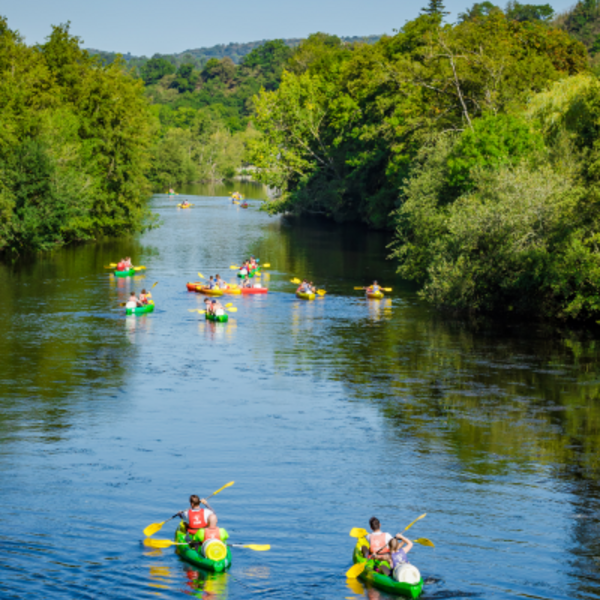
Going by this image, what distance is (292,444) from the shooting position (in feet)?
82.3

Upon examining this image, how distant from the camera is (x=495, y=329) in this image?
4294cm

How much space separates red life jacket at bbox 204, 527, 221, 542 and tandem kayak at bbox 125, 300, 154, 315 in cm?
2799

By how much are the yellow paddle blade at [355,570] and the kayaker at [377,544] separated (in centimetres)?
30

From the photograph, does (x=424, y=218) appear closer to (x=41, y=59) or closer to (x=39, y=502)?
(x=39, y=502)

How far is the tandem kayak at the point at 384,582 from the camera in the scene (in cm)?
1584

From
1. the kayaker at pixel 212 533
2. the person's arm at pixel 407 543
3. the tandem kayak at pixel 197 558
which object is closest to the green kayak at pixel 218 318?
the tandem kayak at pixel 197 558

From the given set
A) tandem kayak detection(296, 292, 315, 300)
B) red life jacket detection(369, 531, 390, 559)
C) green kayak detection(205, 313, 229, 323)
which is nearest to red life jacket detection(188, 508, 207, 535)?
red life jacket detection(369, 531, 390, 559)

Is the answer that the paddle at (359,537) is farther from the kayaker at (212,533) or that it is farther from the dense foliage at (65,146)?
the dense foliage at (65,146)

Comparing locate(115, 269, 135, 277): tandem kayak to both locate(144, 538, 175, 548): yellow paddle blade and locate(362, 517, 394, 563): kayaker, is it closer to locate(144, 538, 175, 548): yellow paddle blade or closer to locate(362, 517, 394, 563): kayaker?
locate(144, 538, 175, 548): yellow paddle blade

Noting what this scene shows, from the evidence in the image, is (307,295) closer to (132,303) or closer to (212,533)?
(132,303)

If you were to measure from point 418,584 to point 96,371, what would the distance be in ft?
67.5

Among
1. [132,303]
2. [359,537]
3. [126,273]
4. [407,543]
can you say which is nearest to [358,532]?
[359,537]

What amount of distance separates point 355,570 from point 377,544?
28.4 inches

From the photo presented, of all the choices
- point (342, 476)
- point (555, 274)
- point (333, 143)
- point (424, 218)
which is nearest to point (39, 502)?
point (342, 476)
